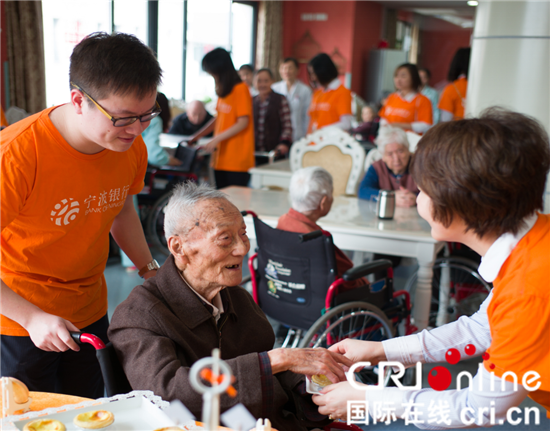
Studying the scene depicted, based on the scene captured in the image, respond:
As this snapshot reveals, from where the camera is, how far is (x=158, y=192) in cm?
411

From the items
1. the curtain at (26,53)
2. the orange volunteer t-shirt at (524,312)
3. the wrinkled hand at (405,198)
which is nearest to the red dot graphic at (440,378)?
the orange volunteer t-shirt at (524,312)

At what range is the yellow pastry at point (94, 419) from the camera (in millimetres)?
898

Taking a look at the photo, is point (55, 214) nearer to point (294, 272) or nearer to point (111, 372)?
point (111, 372)

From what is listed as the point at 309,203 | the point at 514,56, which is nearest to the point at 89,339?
the point at 309,203

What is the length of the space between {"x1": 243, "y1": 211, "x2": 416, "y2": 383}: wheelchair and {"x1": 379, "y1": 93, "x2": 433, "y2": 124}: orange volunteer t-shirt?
8.21ft

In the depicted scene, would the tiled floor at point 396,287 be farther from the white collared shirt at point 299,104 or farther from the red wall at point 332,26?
the red wall at point 332,26

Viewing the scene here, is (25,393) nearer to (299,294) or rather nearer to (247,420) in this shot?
(247,420)

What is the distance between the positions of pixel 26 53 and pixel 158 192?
7.16 feet

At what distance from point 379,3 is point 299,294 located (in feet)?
35.7

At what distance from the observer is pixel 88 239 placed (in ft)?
4.52

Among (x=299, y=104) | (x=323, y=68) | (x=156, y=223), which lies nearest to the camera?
(x=156, y=223)

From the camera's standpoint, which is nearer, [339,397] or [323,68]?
[339,397]

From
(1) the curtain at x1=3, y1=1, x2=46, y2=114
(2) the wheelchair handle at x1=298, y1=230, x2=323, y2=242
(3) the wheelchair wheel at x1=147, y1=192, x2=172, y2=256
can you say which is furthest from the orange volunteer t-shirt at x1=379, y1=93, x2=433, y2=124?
(1) the curtain at x1=3, y1=1, x2=46, y2=114

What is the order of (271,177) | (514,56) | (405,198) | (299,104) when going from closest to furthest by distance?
1. (405,198)
2. (514,56)
3. (271,177)
4. (299,104)
